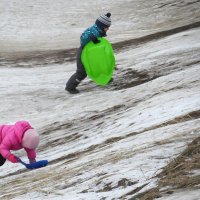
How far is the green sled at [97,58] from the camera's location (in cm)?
1186

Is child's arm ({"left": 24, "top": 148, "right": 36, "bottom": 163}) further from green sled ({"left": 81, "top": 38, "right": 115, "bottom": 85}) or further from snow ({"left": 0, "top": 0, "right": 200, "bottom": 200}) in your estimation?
green sled ({"left": 81, "top": 38, "right": 115, "bottom": 85})

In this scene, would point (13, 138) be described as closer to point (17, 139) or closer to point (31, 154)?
point (17, 139)

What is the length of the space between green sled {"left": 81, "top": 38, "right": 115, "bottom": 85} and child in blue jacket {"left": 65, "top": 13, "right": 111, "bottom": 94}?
0.12m

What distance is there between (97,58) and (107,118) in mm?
2263

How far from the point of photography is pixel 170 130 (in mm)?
7500

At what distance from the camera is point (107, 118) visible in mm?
10047

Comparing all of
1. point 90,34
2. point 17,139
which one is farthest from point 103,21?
point 17,139

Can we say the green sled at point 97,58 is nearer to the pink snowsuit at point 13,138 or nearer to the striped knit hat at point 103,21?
the striped knit hat at point 103,21

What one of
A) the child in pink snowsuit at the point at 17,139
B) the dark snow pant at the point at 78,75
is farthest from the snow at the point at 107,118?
the child in pink snowsuit at the point at 17,139

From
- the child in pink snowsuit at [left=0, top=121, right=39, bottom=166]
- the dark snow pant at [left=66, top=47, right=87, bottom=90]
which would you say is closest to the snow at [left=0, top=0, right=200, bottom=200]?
the dark snow pant at [left=66, top=47, right=87, bottom=90]

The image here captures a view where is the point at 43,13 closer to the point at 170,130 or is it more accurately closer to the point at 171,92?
the point at 171,92

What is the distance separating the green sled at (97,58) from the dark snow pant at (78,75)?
0.39 feet

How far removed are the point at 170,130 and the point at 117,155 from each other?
2.92ft

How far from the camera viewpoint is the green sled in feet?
38.9
